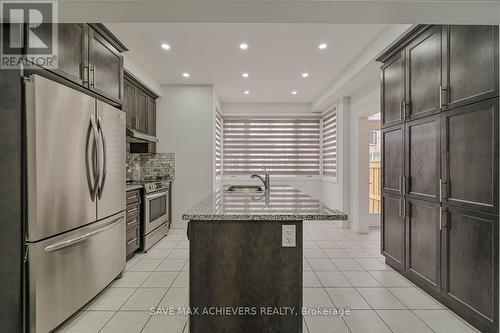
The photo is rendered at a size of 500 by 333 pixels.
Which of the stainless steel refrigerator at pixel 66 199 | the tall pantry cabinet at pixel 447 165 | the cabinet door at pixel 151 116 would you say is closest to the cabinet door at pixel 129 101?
the cabinet door at pixel 151 116

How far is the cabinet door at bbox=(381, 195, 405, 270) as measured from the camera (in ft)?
10.6

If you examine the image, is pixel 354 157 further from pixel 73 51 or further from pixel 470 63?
pixel 73 51

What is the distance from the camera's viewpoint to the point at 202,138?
550 centimetres

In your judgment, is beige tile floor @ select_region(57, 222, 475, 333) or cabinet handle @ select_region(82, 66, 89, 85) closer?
beige tile floor @ select_region(57, 222, 475, 333)

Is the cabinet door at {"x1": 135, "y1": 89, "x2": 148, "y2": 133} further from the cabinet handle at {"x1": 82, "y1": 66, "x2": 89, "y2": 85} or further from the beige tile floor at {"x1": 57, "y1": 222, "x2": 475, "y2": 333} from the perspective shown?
the beige tile floor at {"x1": 57, "y1": 222, "x2": 475, "y2": 333}

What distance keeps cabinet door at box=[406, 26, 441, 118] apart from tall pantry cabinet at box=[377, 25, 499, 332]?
0.03 ft

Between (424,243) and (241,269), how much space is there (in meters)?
2.07

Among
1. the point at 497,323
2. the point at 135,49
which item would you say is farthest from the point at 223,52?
the point at 497,323

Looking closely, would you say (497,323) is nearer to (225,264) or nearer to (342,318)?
(342,318)

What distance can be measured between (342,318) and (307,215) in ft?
4.11

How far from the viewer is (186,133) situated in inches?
217

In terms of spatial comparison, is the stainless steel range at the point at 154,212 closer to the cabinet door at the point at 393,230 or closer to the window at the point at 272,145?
the window at the point at 272,145

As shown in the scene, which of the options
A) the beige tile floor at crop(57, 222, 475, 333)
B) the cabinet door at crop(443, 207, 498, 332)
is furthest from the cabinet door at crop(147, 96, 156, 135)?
the cabinet door at crop(443, 207, 498, 332)

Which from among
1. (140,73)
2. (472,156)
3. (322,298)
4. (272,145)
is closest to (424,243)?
(472,156)
